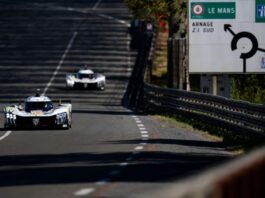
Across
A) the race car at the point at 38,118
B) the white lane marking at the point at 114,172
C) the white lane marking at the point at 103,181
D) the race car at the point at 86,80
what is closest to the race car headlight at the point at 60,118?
the race car at the point at 38,118

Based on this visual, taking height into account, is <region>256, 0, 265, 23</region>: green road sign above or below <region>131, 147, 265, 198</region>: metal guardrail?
below

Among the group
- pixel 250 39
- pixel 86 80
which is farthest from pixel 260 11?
pixel 86 80

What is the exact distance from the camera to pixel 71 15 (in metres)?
84.6

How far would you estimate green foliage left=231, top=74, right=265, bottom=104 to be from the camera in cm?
4337

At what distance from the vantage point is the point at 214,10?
118ft

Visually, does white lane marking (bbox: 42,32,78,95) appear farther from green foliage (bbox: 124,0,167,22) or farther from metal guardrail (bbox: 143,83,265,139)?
metal guardrail (bbox: 143,83,265,139)

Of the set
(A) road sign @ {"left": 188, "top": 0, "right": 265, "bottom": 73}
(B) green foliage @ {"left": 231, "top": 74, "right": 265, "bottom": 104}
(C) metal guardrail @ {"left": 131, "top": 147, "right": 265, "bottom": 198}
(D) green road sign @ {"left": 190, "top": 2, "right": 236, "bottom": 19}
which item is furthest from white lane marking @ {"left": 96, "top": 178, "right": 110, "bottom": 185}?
(B) green foliage @ {"left": 231, "top": 74, "right": 265, "bottom": 104}

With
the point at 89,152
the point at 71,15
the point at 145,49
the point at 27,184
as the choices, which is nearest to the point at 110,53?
the point at 145,49

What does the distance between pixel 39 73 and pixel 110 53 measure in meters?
6.67

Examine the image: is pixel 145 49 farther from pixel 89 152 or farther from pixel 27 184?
pixel 27 184

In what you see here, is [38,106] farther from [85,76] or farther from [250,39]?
[85,76]

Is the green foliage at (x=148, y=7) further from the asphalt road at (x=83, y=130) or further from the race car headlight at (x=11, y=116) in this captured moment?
the race car headlight at (x=11, y=116)

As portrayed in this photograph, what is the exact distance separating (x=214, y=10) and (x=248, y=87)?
12.7m

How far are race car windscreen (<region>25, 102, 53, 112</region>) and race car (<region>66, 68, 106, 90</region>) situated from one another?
1042 inches
